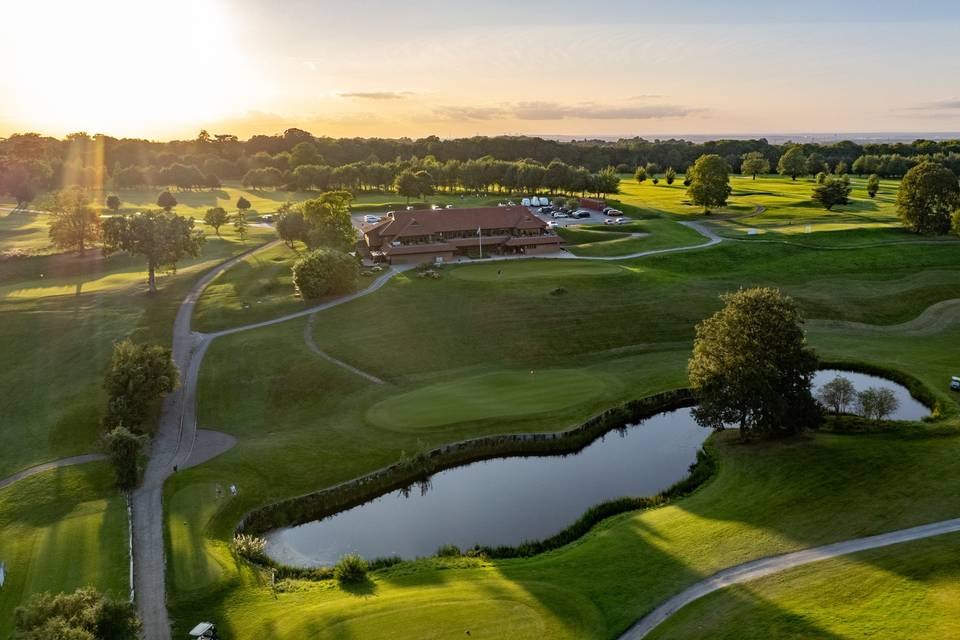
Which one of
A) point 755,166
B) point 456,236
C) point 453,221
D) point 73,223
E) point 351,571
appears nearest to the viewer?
point 351,571

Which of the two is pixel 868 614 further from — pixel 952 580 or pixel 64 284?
pixel 64 284

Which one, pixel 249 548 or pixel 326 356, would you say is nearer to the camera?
pixel 249 548

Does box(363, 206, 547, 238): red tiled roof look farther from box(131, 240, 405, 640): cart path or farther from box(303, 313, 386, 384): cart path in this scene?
box(303, 313, 386, 384): cart path

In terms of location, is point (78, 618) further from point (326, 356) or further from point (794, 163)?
point (794, 163)

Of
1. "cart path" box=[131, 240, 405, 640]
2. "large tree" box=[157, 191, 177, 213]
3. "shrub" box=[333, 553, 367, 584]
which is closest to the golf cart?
"cart path" box=[131, 240, 405, 640]

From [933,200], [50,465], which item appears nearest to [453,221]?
[50,465]
